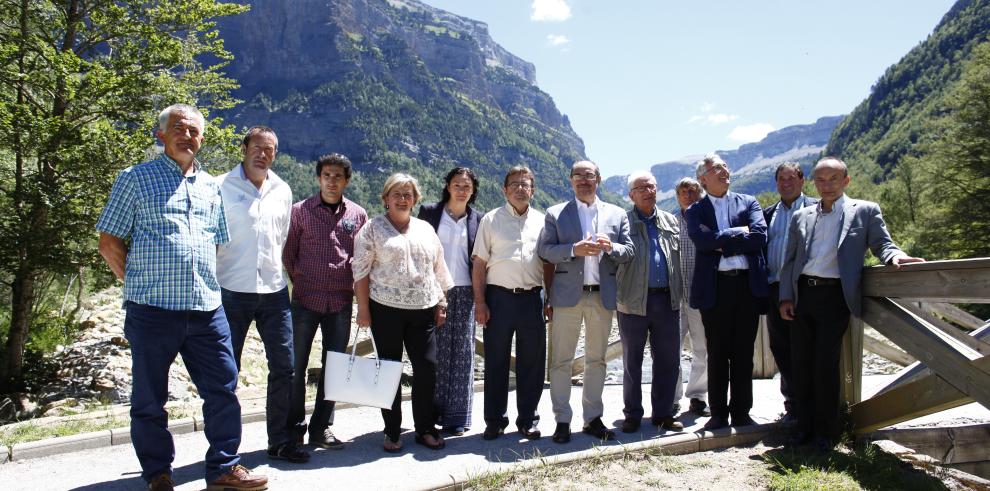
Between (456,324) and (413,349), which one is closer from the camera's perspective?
(413,349)

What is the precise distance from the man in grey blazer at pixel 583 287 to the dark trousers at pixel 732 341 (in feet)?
2.60

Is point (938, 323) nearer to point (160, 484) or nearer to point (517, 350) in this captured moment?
point (517, 350)

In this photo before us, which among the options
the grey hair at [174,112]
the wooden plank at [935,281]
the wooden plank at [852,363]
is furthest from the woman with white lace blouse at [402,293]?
the wooden plank at [852,363]

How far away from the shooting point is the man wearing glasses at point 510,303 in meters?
4.41

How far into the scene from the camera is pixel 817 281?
4.11 meters

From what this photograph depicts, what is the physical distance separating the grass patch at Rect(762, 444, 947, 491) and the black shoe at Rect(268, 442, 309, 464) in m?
2.90

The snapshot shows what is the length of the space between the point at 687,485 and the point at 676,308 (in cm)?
141

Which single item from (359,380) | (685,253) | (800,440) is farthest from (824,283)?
(359,380)

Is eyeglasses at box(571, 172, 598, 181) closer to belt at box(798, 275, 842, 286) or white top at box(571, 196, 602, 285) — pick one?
white top at box(571, 196, 602, 285)

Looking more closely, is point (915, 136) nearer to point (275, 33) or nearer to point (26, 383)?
point (26, 383)

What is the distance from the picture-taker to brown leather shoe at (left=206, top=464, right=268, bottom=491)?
3.25m

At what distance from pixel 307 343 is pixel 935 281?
12.9 ft

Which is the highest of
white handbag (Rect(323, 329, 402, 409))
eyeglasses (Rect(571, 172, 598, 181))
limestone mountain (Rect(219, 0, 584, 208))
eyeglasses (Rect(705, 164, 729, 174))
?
limestone mountain (Rect(219, 0, 584, 208))

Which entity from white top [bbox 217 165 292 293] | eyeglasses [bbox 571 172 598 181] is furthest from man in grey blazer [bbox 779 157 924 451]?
white top [bbox 217 165 292 293]
